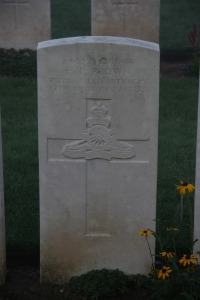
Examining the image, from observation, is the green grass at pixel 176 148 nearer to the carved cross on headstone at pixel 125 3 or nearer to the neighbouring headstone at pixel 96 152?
the neighbouring headstone at pixel 96 152

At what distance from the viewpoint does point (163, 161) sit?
24.8 feet

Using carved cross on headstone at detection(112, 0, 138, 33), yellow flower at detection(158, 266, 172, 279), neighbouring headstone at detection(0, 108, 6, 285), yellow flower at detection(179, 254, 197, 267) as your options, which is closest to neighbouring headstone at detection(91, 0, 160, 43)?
carved cross on headstone at detection(112, 0, 138, 33)

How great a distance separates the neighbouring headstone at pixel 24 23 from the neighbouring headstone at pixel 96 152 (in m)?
7.83

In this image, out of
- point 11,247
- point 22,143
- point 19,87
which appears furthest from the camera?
point 19,87

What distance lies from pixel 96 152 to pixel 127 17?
8.10 meters

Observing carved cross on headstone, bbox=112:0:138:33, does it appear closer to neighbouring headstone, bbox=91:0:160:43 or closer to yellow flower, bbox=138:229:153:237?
neighbouring headstone, bbox=91:0:160:43

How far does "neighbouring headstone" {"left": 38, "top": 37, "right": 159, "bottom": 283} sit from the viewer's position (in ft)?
15.5

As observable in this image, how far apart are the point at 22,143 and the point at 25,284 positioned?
10.4 ft

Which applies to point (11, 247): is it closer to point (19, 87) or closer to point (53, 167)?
point (53, 167)

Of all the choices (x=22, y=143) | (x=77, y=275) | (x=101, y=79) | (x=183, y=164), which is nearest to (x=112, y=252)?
(x=77, y=275)

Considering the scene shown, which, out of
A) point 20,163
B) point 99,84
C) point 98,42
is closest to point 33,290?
point 99,84

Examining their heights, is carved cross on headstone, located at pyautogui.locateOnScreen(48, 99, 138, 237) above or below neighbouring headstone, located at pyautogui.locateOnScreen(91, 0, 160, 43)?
below

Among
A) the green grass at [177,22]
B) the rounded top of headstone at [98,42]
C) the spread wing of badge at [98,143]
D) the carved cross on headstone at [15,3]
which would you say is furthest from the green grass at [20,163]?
the green grass at [177,22]

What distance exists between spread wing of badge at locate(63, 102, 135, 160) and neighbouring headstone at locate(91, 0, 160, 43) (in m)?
7.95
